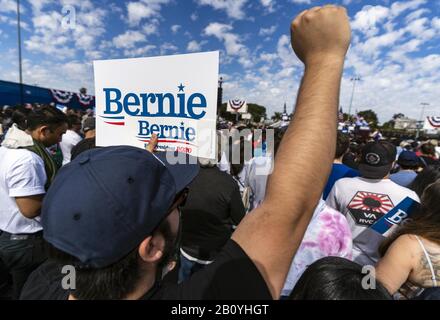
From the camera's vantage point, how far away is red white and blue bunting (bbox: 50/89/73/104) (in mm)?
15280

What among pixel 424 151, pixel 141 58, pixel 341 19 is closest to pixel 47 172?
pixel 141 58

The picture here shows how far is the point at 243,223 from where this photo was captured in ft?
2.80

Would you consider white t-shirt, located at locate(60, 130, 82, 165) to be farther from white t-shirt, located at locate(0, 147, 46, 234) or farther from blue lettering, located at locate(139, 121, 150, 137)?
blue lettering, located at locate(139, 121, 150, 137)

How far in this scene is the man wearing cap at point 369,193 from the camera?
7.70 ft

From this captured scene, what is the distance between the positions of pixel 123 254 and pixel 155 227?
0.11m

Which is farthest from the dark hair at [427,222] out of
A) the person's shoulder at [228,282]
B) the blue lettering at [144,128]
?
the blue lettering at [144,128]

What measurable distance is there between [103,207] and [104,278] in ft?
0.70

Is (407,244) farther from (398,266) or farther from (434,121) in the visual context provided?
(434,121)

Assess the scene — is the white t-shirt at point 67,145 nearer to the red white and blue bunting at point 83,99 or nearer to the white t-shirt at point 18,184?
the white t-shirt at point 18,184

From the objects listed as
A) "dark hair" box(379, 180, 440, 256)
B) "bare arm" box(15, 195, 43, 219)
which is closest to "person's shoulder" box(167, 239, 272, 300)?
"dark hair" box(379, 180, 440, 256)

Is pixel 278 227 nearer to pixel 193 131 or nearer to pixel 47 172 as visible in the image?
pixel 193 131

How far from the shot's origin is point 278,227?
0.74 meters

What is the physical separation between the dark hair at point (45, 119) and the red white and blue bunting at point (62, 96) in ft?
49.0
